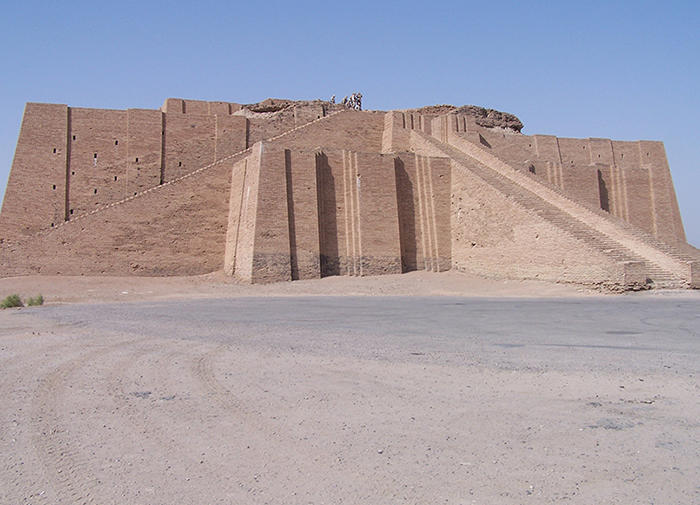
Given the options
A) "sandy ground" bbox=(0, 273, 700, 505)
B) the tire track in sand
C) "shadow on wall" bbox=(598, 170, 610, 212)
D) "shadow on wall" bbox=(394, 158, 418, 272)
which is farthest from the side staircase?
the tire track in sand

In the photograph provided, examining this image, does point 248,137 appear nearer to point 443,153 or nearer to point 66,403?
point 443,153

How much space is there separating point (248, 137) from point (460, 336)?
61.2ft

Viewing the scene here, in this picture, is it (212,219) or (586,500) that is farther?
(212,219)

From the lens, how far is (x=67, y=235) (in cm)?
1744

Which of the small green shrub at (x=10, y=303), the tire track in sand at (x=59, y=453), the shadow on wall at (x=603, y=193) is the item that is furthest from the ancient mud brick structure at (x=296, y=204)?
the tire track in sand at (x=59, y=453)

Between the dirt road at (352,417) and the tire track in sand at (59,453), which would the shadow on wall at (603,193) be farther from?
the tire track in sand at (59,453)

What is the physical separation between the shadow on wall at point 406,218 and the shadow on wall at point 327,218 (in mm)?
2339

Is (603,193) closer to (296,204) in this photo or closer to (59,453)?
(296,204)

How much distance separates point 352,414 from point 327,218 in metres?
15.4

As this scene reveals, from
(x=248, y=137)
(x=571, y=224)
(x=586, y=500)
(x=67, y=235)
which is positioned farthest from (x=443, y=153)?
(x=586, y=500)

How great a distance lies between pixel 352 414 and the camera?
3934 mm

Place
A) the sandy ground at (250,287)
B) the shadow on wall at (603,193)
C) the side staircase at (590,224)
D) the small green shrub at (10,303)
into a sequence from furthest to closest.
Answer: the shadow on wall at (603,193) → the sandy ground at (250,287) → the side staircase at (590,224) → the small green shrub at (10,303)

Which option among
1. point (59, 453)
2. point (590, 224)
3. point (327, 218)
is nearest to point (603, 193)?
point (590, 224)

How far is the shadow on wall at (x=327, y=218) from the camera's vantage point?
1870cm
